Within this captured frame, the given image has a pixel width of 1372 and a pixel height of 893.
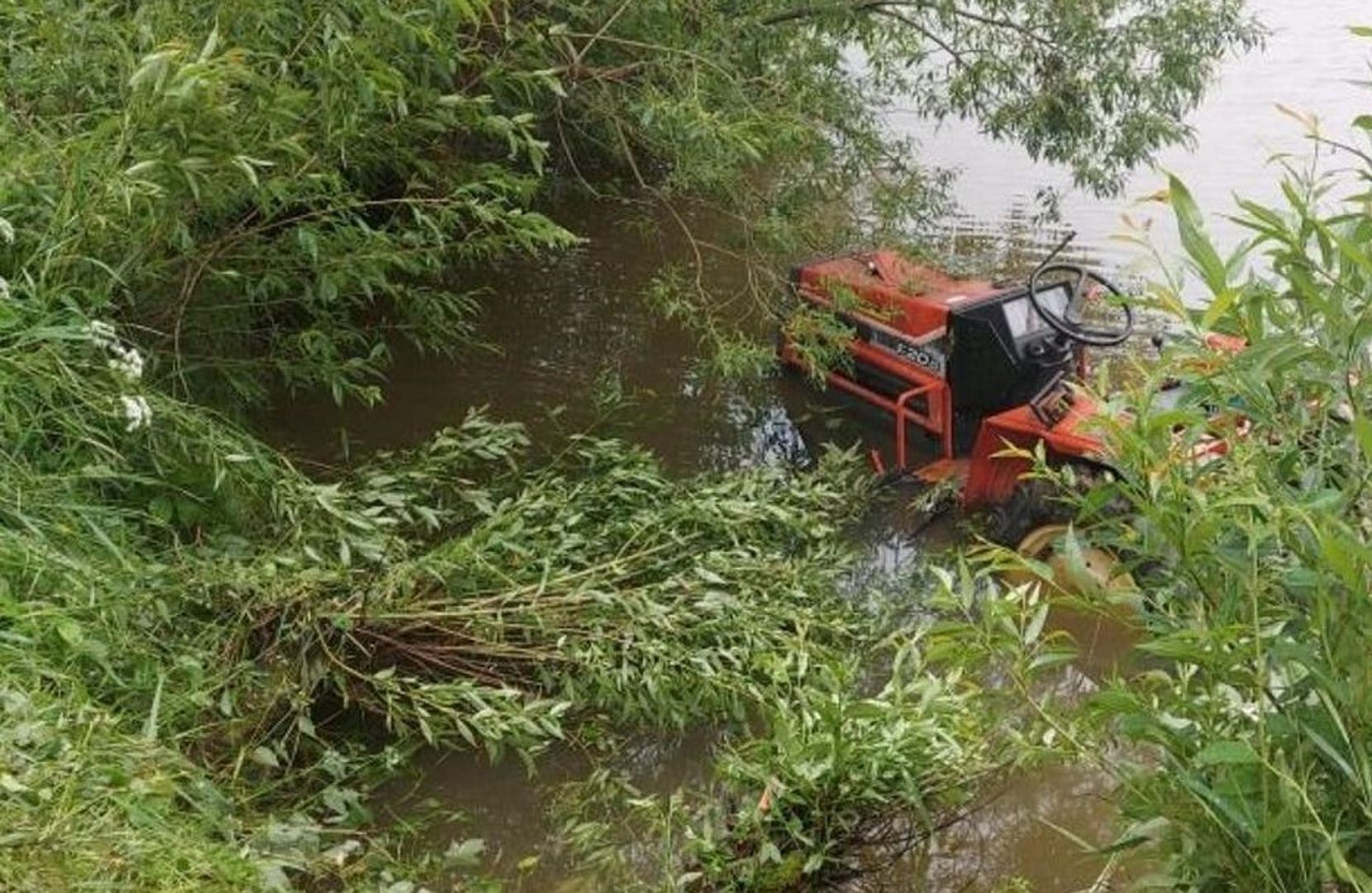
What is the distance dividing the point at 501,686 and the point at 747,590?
78cm

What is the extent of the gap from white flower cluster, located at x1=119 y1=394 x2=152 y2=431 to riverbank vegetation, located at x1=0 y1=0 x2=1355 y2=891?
16 mm

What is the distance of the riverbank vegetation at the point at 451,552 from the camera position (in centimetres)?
160

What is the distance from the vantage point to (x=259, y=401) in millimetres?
4371

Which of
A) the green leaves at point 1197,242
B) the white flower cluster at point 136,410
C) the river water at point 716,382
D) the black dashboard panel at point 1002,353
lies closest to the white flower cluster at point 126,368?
the white flower cluster at point 136,410

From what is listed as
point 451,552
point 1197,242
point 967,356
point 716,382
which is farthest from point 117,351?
point 716,382

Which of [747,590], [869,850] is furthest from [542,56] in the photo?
[869,850]

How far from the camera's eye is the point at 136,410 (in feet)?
8.98

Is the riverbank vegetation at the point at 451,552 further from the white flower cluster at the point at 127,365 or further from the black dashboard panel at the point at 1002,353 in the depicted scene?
the black dashboard panel at the point at 1002,353

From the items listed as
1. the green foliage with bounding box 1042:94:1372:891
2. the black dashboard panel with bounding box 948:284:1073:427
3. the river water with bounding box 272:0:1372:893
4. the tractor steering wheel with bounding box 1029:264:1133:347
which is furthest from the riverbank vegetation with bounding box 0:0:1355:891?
the tractor steering wheel with bounding box 1029:264:1133:347

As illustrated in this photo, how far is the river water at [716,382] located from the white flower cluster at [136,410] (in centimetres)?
126

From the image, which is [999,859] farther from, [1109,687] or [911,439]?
[911,439]

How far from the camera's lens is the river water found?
11.4 feet

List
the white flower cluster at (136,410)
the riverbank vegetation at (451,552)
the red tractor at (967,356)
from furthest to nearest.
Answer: the red tractor at (967,356), the white flower cluster at (136,410), the riverbank vegetation at (451,552)

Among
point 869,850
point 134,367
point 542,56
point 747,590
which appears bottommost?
point 869,850
